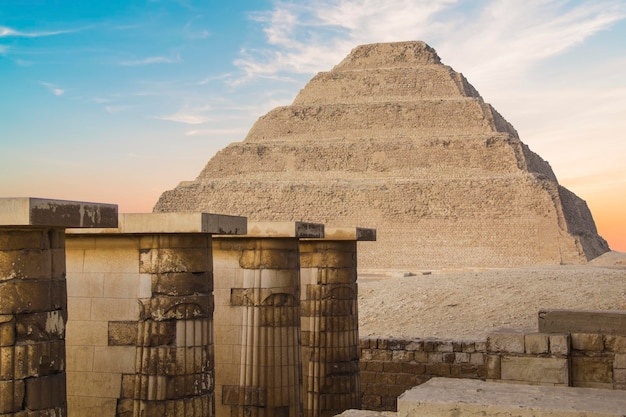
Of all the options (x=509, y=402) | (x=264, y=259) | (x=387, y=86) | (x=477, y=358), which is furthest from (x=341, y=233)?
(x=387, y=86)

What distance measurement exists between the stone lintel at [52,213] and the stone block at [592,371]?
4.41m

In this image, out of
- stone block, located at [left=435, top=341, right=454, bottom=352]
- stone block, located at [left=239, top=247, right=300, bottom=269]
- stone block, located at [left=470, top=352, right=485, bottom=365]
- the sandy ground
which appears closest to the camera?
stone block, located at [left=239, top=247, right=300, bottom=269]

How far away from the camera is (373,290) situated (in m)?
28.4

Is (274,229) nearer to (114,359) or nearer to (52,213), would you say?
(114,359)

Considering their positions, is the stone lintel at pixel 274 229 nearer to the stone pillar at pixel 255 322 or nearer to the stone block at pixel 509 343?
the stone pillar at pixel 255 322

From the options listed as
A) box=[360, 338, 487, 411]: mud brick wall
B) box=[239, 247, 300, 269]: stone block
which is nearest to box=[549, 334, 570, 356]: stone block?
box=[239, 247, 300, 269]: stone block

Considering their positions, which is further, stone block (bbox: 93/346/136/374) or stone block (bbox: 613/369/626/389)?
stone block (bbox: 613/369/626/389)

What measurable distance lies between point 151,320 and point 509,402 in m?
2.89

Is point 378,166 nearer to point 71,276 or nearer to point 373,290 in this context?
point 373,290

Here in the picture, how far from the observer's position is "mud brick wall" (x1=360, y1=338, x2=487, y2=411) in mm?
11109

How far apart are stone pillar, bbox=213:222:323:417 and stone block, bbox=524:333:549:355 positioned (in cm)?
223

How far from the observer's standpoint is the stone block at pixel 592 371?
725cm

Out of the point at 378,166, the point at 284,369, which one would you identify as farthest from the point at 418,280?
the point at 378,166

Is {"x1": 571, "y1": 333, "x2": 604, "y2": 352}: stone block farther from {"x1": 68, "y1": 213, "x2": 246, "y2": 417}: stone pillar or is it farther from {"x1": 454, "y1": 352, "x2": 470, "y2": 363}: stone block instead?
{"x1": 454, "y1": 352, "x2": 470, "y2": 363}: stone block
